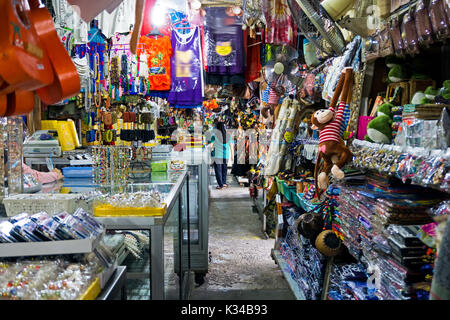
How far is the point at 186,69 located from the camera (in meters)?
5.41

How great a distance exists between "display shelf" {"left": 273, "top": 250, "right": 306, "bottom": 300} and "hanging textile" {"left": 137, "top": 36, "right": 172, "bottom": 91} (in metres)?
2.96

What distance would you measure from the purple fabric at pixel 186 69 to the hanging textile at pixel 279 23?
6.19 feet

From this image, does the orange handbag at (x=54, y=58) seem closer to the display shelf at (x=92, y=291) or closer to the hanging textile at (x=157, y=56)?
the display shelf at (x=92, y=291)

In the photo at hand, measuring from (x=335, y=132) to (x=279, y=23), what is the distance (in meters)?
1.81

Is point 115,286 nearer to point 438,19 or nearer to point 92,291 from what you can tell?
point 92,291

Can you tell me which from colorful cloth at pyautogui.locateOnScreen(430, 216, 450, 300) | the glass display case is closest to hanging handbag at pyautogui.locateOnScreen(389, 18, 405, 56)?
colorful cloth at pyautogui.locateOnScreen(430, 216, 450, 300)

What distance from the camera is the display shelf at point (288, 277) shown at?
3287 mm

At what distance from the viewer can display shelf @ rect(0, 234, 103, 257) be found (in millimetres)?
1173

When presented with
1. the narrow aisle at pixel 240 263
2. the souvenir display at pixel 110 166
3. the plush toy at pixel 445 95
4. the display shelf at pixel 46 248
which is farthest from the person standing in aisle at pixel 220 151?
the display shelf at pixel 46 248

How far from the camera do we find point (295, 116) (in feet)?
13.5

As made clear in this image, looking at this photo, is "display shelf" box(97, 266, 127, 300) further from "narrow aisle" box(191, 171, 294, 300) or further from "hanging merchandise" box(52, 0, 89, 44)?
"hanging merchandise" box(52, 0, 89, 44)
